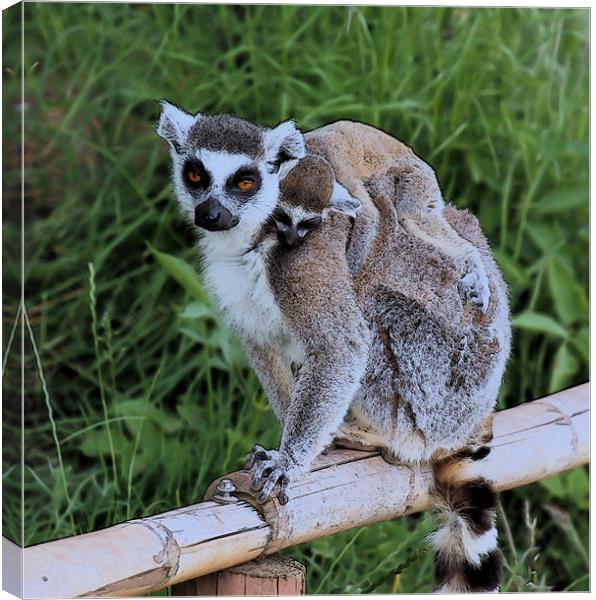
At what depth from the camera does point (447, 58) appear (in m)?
4.23

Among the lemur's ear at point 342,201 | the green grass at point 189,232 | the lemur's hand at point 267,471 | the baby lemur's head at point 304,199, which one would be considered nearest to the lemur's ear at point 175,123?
the baby lemur's head at point 304,199

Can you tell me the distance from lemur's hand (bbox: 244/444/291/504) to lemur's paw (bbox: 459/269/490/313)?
76cm

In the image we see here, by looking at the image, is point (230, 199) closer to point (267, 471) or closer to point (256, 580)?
point (267, 471)

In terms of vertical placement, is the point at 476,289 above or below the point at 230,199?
below

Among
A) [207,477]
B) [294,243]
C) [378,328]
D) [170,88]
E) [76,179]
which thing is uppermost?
[170,88]

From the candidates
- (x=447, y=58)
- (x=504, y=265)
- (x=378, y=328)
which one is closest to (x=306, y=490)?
(x=378, y=328)

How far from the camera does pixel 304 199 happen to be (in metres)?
2.94

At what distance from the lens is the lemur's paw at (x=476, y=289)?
3195 mm

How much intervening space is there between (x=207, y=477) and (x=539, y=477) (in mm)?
1354

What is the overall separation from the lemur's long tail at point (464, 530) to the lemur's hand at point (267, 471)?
61 cm

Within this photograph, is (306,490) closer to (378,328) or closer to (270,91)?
(378,328)

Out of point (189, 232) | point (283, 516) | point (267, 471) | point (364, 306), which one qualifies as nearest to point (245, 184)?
point (364, 306)

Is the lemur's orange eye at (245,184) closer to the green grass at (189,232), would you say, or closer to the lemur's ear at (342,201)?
the lemur's ear at (342,201)

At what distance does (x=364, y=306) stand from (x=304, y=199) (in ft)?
1.28
